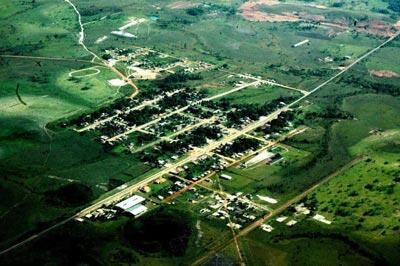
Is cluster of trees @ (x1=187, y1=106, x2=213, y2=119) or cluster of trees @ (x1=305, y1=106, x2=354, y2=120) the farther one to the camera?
cluster of trees @ (x1=305, y1=106, x2=354, y2=120)

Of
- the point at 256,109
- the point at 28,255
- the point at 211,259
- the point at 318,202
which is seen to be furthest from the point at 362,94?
the point at 28,255

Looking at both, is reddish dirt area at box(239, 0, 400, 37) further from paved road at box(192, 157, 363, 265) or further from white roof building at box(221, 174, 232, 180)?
white roof building at box(221, 174, 232, 180)

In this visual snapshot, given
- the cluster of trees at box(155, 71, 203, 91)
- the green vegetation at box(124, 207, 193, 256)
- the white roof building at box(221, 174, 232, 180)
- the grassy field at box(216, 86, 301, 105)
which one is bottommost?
the grassy field at box(216, 86, 301, 105)

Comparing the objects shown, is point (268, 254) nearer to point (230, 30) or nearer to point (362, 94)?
point (362, 94)

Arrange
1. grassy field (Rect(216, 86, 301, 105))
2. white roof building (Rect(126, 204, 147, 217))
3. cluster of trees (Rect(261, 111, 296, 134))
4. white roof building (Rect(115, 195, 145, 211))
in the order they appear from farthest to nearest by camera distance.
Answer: grassy field (Rect(216, 86, 301, 105))
cluster of trees (Rect(261, 111, 296, 134))
white roof building (Rect(115, 195, 145, 211))
white roof building (Rect(126, 204, 147, 217))

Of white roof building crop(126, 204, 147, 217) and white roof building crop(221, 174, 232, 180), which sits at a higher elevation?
white roof building crop(126, 204, 147, 217)

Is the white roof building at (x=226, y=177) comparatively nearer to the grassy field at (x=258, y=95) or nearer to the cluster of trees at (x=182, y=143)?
the cluster of trees at (x=182, y=143)

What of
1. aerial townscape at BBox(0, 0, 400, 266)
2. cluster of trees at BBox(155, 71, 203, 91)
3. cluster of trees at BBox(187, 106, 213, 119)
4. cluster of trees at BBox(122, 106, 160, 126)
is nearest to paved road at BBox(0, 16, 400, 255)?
aerial townscape at BBox(0, 0, 400, 266)

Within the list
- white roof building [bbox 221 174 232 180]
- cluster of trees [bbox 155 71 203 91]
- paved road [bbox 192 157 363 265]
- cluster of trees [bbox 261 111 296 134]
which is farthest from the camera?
cluster of trees [bbox 155 71 203 91]

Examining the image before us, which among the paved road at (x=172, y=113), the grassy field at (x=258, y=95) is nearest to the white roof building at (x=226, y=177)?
the paved road at (x=172, y=113)
